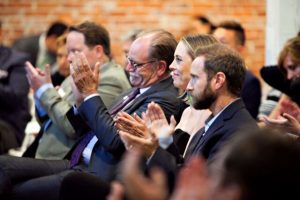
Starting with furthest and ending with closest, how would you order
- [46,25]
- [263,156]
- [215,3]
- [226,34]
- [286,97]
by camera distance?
[46,25], [215,3], [226,34], [286,97], [263,156]

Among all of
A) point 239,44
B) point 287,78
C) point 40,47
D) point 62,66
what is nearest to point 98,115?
point 287,78


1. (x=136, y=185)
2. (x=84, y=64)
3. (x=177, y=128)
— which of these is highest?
(x=136, y=185)

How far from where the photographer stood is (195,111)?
3.59m

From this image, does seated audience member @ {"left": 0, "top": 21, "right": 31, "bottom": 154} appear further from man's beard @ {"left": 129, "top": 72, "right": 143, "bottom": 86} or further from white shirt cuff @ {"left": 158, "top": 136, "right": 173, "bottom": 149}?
white shirt cuff @ {"left": 158, "top": 136, "right": 173, "bottom": 149}

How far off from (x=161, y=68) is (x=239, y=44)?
207 cm

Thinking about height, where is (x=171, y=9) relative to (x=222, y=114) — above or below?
below

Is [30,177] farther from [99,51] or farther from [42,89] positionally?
[99,51]

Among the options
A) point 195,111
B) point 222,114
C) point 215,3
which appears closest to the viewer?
point 222,114

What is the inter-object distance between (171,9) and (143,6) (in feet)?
0.85

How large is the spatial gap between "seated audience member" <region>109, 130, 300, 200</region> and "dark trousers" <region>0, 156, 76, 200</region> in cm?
177

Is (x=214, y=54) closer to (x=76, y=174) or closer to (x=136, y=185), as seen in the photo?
(x=76, y=174)

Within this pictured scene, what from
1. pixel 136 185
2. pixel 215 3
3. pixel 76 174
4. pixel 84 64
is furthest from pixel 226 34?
pixel 136 185

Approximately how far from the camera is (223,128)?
313 cm

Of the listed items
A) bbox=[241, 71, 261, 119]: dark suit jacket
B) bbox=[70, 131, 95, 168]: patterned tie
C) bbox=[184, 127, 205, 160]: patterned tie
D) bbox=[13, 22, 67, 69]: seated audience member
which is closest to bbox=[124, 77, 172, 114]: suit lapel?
bbox=[70, 131, 95, 168]: patterned tie
